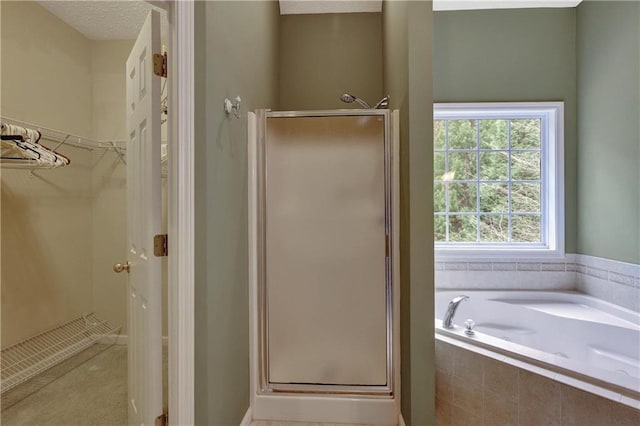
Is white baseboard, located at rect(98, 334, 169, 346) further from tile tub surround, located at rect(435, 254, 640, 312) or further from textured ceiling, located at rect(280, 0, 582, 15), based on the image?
textured ceiling, located at rect(280, 0, 582, 15)

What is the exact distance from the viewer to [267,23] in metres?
2.10

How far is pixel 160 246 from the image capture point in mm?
1161

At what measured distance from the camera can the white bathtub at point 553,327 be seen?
1.68 m

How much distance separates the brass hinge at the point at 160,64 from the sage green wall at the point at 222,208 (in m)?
0.15

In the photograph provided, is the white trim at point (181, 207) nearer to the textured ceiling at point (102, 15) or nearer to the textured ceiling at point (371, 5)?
the textured ceiling at point (102, 15)

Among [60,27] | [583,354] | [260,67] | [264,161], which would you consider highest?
[60,27]

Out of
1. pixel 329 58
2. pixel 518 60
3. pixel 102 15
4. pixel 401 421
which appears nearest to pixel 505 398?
pixel 401 421

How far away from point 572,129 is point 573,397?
2147 mm

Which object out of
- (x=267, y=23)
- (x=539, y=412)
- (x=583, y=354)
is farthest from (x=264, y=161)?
(x=583, y=354)

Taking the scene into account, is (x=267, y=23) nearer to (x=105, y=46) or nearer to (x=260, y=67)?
(x=260, y=67)

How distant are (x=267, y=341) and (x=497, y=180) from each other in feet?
7.53

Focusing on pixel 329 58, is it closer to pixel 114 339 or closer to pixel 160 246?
pixel 160 246

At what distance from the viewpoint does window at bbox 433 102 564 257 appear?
2467 mm

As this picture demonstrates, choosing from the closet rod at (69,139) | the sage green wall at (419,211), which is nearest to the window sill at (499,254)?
the sage green wall at (419,211)
